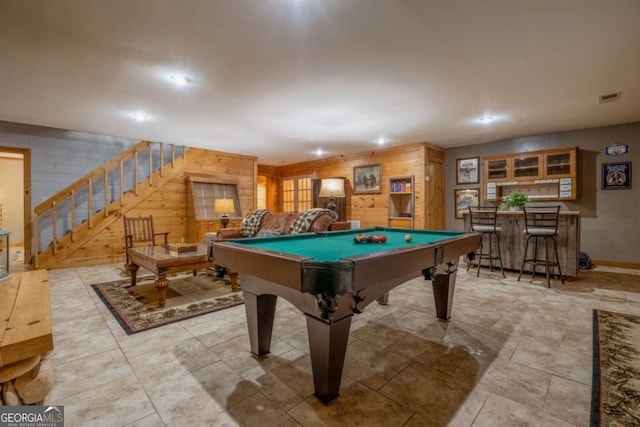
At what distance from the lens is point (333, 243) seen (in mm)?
2283

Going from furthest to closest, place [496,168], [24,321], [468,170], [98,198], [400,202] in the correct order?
1. [400,202]
2. [468,170]
3. [496,168]
4. [98,198]
5. [24,321]

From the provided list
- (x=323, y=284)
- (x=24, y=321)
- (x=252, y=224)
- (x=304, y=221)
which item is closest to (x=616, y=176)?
(x=304, y=221)

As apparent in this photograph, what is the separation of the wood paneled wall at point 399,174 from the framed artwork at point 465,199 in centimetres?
34

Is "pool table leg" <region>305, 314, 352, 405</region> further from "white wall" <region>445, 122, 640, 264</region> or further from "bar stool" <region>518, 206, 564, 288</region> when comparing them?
"white wall" <region>445, 122, 640, 264</region>

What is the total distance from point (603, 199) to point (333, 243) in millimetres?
5743

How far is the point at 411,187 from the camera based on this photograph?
635 centimetres

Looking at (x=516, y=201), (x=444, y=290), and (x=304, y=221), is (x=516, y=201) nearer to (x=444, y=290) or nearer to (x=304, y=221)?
(x=444, y=290)

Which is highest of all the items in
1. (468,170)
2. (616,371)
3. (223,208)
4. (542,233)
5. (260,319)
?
(468,170)

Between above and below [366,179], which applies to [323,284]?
below

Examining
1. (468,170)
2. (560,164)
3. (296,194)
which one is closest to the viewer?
(560,164)

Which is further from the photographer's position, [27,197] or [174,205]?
[174,205]

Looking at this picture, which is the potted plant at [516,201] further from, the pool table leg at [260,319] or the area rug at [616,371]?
the pool table leg at [260,319]

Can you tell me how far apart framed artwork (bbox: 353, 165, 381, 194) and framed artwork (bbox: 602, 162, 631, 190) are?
13.3ft

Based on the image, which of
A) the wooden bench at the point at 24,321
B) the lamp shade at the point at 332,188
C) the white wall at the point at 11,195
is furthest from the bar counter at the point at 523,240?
the white wall at the point at 11,195
